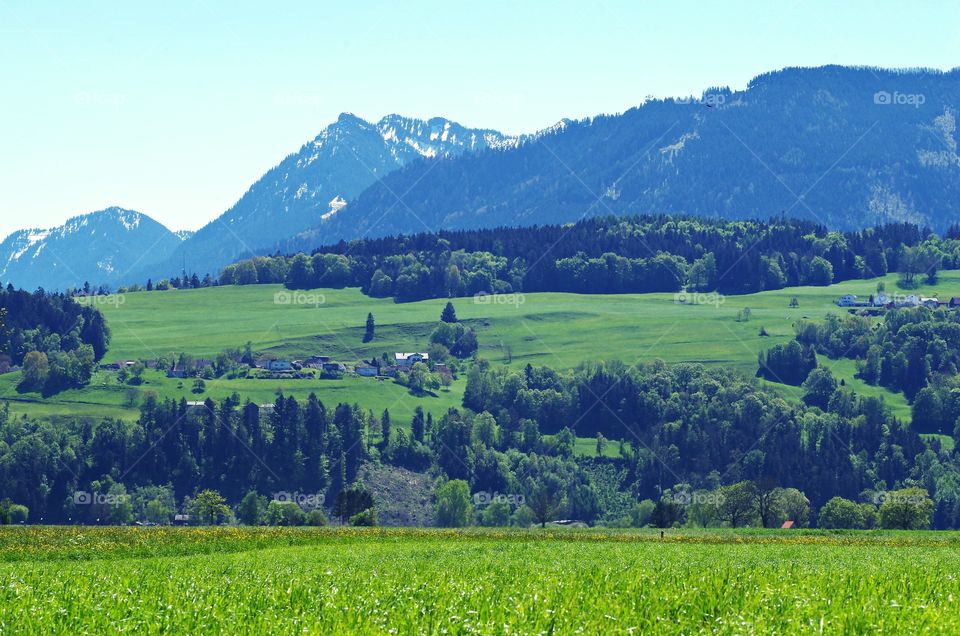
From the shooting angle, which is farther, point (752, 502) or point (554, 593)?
point (752, 502)

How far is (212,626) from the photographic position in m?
21.9

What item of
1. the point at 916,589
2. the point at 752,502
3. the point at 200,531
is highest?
the point at 916,589

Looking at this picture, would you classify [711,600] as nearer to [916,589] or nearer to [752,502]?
[916,589]

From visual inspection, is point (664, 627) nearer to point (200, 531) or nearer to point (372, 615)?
point (372, 615)

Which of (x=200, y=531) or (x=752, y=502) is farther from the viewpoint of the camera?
(x=752, y=502)

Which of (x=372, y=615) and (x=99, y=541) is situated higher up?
(x=372, y=615)

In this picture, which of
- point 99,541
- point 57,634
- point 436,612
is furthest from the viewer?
point 99,541

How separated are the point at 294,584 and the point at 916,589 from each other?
1416 centimetres

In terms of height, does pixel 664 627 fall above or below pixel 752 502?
above

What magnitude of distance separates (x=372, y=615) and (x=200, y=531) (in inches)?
2723

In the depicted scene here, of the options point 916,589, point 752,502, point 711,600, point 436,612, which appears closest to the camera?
point 436,612

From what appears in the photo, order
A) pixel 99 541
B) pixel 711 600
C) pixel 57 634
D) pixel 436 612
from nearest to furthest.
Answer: pixel 57 634
pixel 436 612
pixel 711 600
pixel 99 541

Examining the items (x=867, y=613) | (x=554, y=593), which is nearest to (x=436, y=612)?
(x=554, y=593)

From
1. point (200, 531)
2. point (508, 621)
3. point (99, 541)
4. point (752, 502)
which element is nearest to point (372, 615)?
point (508, 621)
